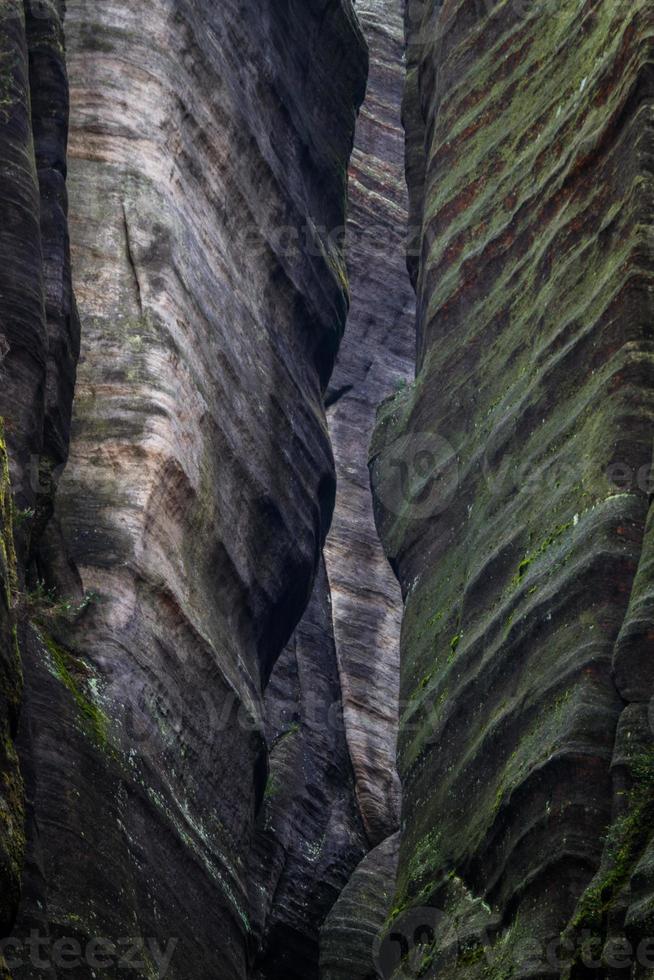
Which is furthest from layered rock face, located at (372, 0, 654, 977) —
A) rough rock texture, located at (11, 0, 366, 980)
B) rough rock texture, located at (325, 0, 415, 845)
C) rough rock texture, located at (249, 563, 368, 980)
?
rough rock texture, located at (325, 0, 415, 845)

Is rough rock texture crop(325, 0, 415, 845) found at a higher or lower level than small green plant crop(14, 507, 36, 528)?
higher

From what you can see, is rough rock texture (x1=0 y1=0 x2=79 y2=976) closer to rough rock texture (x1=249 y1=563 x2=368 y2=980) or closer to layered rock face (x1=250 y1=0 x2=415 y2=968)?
rough rock texture (x1=249 y1=563 x2=368 y2=980)

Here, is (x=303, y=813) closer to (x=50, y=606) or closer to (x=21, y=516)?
(x=50, y=606)

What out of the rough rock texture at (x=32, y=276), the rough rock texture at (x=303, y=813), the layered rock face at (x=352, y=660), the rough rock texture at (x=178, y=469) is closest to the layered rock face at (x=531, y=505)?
the rough rock texture at (x=178, y=469)

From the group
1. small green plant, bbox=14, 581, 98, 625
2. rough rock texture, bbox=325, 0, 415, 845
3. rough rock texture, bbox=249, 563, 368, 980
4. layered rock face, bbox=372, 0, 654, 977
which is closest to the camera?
layered rock face, bbox=372, 0, 654, 977

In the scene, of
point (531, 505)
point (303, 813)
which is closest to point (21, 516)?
point (531, 505)

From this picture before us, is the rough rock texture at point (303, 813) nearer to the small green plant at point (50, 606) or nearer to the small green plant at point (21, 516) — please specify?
the small green plant at point (50, 606)

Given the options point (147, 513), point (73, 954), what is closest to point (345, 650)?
point (147, 513)
